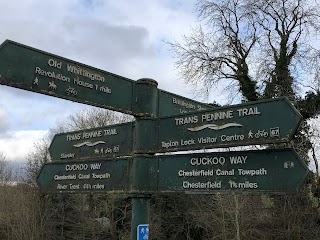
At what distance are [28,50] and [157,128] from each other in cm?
172

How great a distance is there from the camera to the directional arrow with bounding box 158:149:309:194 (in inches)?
139

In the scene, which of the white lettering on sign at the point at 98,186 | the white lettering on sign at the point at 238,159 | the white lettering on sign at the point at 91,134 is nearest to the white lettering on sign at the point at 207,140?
the white lettering on sign at the point at 238,159

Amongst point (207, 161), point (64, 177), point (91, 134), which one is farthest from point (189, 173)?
point (64, 177)

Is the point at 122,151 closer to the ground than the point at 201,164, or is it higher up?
higher up

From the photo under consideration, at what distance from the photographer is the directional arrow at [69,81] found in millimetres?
3906

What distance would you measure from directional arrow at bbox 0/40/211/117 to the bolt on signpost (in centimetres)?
1

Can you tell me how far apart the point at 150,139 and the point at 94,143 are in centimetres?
103

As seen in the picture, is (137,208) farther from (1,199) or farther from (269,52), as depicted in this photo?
(269,52)

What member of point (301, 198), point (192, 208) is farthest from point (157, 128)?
point (192, 208)

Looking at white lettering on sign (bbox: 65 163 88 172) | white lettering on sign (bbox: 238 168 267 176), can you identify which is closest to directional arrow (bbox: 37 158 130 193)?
white lettering on sign (bbox: 65 163 88 172)

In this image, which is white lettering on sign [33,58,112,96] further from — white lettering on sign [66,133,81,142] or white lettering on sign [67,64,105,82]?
white lettering on sign [66,133,81,142]

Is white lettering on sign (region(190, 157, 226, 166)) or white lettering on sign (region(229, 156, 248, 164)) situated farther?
white lettering on sign (region(190, 157, 226, 166))

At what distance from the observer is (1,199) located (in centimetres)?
1798

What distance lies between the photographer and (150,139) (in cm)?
469
